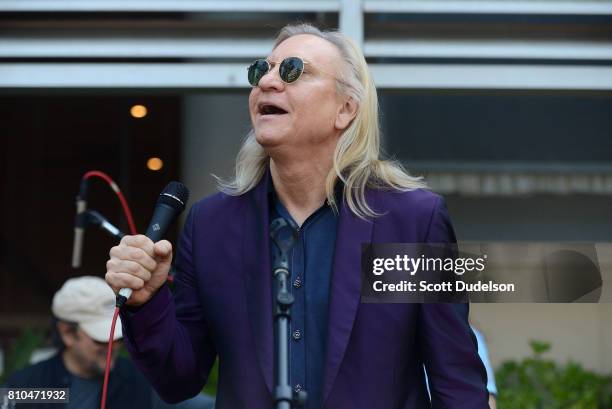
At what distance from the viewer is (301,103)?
8.08ft

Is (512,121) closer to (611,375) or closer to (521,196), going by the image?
(521,196)

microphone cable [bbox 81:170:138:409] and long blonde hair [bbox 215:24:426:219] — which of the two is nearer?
microphone cable [bbox 81:170:138:409]

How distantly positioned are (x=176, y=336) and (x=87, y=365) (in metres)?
1.99

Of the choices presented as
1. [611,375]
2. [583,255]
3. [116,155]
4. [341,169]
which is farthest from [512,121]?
[341,169]

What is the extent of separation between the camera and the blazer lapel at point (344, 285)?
2.25 m

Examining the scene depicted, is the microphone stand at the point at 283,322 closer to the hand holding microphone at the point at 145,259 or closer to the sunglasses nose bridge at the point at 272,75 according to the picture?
the hand holding microphone at the point at 145,259

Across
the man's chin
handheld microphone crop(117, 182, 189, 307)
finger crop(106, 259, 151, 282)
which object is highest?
the man's chin

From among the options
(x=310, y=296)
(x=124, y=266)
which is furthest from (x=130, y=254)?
(x=310, y=296)

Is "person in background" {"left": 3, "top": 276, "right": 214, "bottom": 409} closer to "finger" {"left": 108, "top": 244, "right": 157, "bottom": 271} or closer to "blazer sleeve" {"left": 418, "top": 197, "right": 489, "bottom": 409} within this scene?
"blazer sleeve" {"left": 418, "top": 197, "right": 489, "bottom": 409}

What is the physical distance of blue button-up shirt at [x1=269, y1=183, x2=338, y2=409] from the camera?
90.6 inches

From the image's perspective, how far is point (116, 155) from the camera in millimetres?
7723

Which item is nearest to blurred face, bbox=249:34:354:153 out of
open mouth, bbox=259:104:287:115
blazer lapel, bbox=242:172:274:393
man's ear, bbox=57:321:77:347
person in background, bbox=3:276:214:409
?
open mouth, bbox=259:104:287:115

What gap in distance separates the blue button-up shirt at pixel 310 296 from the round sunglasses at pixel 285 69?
0.96 ft

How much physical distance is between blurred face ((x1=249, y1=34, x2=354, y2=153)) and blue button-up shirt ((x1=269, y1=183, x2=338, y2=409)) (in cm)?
17
